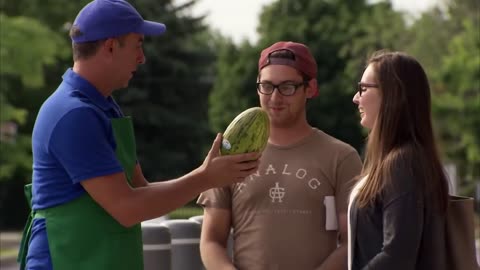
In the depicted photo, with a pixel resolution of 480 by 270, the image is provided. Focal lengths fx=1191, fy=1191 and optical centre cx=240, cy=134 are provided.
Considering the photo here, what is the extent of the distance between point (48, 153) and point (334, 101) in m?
57.7

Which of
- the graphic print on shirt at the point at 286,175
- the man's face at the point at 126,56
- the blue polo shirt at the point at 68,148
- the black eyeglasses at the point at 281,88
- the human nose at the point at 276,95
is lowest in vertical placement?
the graphic print on shirt at the point at 286,175

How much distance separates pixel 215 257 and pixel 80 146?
1543 mm

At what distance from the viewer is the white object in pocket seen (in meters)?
5.80

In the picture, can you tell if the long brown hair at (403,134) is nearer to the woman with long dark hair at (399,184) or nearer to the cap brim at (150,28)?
the woman with long dark hair at (399,184)

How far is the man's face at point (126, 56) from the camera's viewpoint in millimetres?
4844

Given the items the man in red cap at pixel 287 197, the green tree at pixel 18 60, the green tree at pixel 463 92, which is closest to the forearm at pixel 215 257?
the man in red cap at pixel 287 197

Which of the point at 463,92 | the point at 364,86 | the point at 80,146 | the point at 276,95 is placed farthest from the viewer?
the point at 463,92

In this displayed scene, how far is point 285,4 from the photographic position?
7162cm

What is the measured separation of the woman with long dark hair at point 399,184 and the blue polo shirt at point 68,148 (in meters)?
1.07

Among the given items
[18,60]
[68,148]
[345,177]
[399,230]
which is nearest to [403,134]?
[399,230]

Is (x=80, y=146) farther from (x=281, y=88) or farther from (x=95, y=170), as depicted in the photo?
(x=281, y=88)

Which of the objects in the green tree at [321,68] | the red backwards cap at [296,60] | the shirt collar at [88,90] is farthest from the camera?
the green tree at [321,68]

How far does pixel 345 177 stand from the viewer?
19.1 ft

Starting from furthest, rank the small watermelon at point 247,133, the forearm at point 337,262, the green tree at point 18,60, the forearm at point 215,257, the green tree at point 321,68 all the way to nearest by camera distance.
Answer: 1. the green tree at point 321,68
2. the green tree at point 18,60
3. the forearm at point 215,257
4. the forearm at point 337,262
5. the small watermelon at point 247,133
